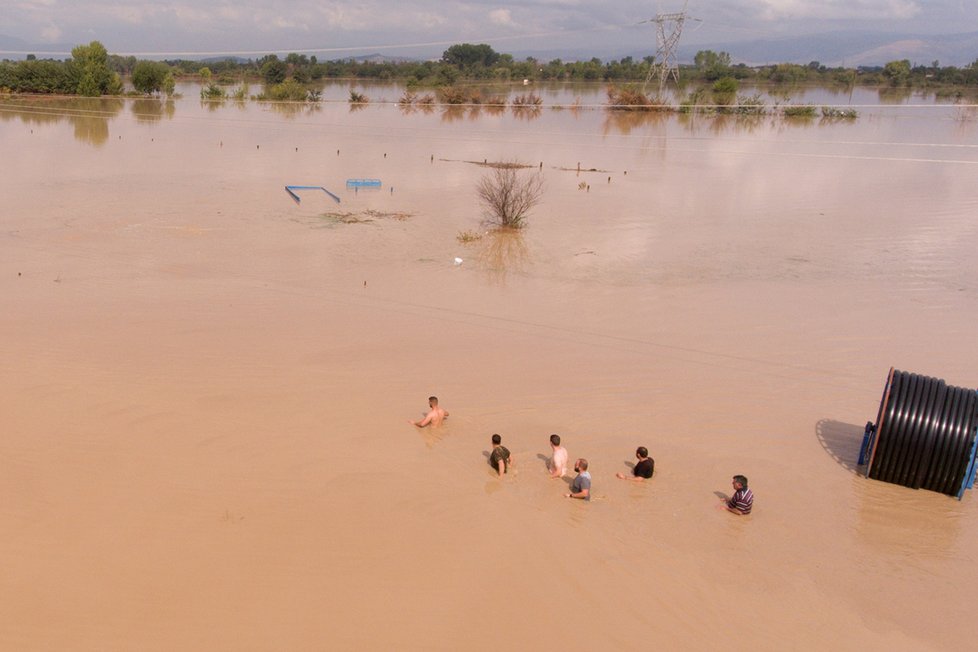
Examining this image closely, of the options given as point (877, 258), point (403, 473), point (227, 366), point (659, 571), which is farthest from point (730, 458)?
point (877, 258)

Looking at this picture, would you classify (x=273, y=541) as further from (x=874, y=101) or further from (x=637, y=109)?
(x=874, y=101)

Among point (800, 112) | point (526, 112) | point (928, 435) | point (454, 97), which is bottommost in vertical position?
point (928, 435)

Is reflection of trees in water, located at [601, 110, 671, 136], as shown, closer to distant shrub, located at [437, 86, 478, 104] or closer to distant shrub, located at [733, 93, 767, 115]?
distant shrub, located at [733, 93, 767, 115]

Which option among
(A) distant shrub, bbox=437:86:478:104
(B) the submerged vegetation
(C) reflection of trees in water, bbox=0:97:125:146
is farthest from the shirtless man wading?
(A) distant shrub, bbox=437:86:478:104

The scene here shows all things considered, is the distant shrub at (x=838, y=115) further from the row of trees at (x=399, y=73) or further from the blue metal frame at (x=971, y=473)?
the blue metal frame at (x=971, y=473)

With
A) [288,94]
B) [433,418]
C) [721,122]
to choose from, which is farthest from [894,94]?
[433,418]

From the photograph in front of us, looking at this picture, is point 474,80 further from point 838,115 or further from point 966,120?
point 966,120
